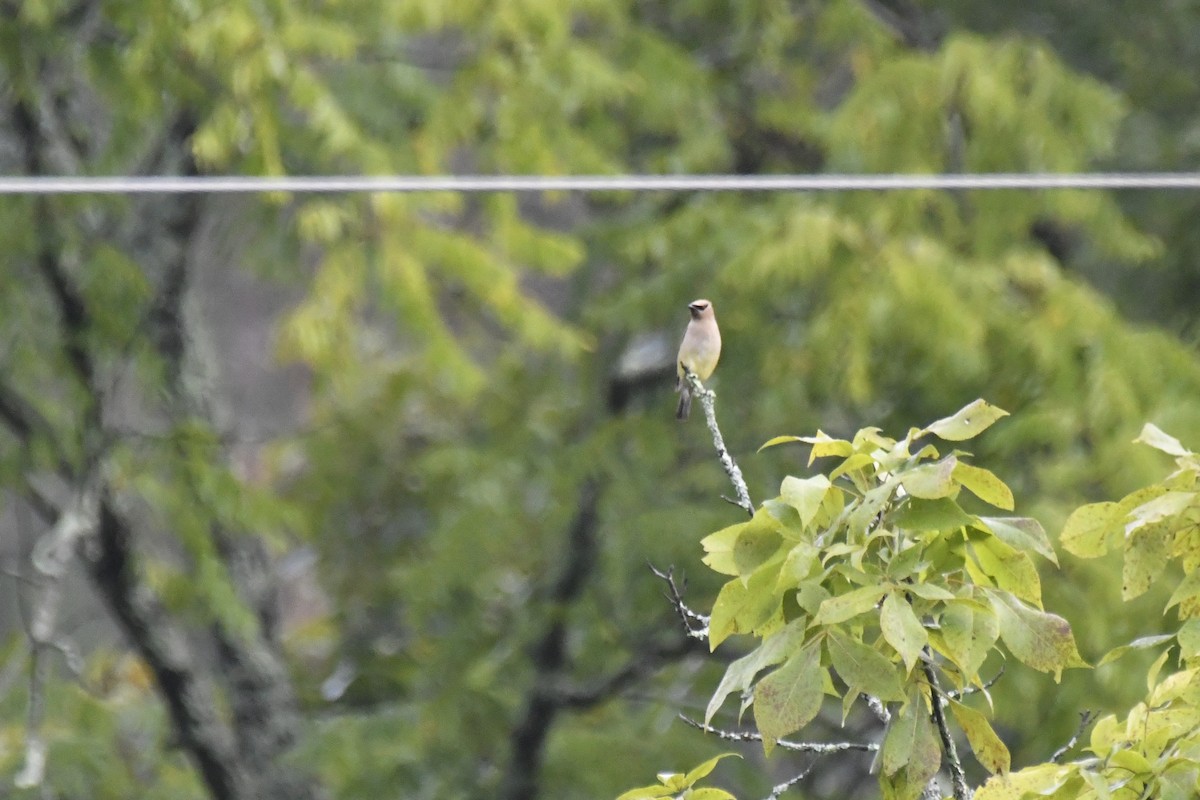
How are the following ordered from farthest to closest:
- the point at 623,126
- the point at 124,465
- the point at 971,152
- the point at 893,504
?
the point at 623,126 < the point at 971,152 < the point at 124,465 < the point at 893,504

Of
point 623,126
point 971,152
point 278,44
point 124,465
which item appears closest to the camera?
point 278,44

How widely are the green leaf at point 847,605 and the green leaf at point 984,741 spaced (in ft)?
1.28

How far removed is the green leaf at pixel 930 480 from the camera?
2.28 meters

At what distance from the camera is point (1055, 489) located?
6.62 m

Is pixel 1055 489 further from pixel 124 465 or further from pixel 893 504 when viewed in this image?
pixel 893 504

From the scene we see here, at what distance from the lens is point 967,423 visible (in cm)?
243

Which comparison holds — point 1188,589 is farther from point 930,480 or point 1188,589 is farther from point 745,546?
point 745,546

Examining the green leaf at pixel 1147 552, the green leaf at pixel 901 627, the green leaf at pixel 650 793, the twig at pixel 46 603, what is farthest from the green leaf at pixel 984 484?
the twig at pixel 46 603

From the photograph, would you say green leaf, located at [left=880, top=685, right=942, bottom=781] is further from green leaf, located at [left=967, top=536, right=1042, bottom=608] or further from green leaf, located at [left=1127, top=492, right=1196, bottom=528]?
green leaf, located at [left=1127, top=492, right=1196, bottom=528]

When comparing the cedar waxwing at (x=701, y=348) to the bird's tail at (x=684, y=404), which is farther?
the bird's tail at (x=684, y=404)

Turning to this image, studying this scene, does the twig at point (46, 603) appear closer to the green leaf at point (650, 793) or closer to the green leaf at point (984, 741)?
the green leaf at point (650, 793)

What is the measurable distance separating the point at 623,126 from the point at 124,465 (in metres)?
3.37

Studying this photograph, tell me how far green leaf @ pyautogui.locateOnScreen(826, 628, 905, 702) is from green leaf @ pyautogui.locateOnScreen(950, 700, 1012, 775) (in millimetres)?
272

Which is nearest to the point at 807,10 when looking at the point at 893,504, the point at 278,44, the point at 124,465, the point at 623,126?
the point at 623,126
